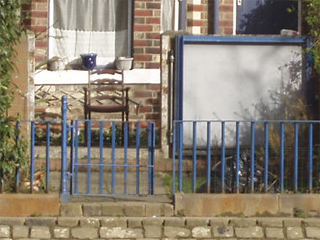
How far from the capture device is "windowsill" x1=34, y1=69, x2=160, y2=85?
47.6 ft

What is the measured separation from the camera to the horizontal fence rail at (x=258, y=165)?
10062mm

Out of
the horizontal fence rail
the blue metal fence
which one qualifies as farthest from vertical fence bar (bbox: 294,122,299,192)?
the blue metal fence

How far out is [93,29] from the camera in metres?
15.1

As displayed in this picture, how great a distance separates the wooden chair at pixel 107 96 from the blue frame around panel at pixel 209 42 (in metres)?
1.99

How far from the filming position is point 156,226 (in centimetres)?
970

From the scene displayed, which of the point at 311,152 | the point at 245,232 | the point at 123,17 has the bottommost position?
the point at 245,232

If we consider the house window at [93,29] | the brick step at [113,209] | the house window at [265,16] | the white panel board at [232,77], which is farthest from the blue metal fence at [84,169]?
the house window at [265,16]

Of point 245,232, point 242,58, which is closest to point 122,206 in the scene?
point 245,232

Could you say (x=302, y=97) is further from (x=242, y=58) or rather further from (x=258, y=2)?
(x=258, y=2)

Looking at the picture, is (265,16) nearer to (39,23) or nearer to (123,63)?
(123,63)

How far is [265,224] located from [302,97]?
283 cm

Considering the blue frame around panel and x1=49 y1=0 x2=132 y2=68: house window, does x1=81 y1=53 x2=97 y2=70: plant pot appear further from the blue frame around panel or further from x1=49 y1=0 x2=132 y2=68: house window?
the blue frame around panel

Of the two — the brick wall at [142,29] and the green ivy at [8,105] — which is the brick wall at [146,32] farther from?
the green ivy at [8,105]

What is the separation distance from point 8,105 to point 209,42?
3132 mm
